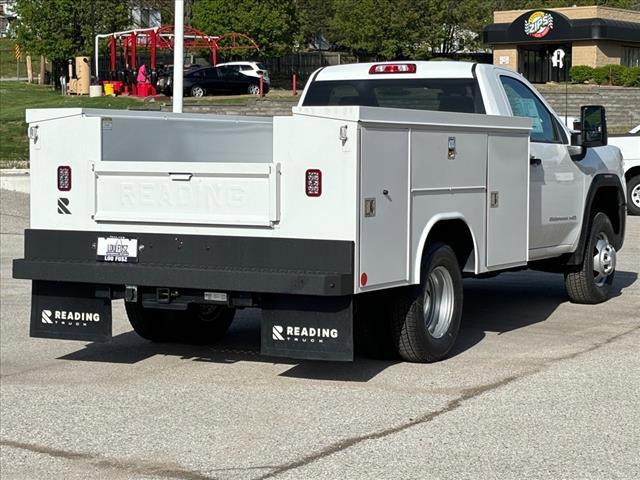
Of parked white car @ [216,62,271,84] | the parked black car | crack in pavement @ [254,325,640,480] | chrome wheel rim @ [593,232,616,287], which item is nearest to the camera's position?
crack in pavement @ [254,325,640,480]

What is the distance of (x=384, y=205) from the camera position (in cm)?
812

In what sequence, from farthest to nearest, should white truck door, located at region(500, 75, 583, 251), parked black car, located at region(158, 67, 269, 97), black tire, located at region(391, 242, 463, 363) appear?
parked black car, located at region(158, 67, 269, 97) < white truck door, located at region(500, 75, 583, 251) < black tire, located at region(391, 242, 463, 363)

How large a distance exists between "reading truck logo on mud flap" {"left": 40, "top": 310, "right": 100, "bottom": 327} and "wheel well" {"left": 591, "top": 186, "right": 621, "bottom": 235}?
212 inches

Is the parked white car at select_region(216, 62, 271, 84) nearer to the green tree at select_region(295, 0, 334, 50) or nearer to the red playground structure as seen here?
the red playground structure

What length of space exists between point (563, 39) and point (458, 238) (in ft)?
201

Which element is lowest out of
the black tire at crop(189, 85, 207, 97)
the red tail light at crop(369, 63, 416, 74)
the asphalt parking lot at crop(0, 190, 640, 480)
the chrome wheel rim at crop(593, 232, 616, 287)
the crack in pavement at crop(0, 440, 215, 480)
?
the crack in pavement at crop(0, 440, 215, 480)

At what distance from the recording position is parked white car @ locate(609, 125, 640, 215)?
856 inches

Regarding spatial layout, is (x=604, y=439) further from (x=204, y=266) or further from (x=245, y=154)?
(x=245, y=154)

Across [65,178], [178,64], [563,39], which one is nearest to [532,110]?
[65,178]

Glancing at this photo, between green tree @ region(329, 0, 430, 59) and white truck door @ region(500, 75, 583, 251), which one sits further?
green tree @ region(329, 0, 430, 59)

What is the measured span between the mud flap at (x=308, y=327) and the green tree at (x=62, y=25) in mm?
62303

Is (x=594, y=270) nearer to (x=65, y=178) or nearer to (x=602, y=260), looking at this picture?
(x=602, y=260)

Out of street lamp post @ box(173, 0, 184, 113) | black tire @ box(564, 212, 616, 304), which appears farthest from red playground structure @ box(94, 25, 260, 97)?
black tire @ box(564, 212, 616, 304)

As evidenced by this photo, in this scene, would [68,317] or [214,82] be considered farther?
[214,82]
